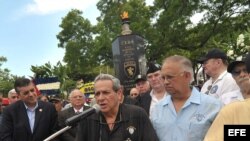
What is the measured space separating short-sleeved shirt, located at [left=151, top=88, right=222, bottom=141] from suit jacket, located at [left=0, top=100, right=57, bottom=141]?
228 centimetres

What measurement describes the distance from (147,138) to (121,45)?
1757 centimetres

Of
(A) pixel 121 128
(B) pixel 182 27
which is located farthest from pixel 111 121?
(B) pixel 182 27

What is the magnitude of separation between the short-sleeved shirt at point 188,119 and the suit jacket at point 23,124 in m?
2.28

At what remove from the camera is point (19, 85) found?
577 cm

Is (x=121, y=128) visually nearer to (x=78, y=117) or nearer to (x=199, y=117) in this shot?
(x=78, y=117)

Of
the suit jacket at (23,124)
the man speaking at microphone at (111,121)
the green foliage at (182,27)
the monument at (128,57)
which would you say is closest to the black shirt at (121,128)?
the man speaking at microphone at (111,121)

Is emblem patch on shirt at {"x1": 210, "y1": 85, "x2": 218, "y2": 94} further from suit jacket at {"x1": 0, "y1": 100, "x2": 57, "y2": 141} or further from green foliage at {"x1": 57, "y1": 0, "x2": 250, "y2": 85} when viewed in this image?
green foliage at {"x1": 57, "y1": 0, "x2": 250, "y2": 85}

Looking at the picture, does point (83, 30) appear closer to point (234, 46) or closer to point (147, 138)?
point (234, 46)

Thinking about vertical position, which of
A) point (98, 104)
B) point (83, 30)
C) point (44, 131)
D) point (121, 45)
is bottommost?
point (44, 131)

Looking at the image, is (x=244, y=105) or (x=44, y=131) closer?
(x=244, y=105)

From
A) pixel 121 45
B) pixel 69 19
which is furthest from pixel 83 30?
pixel 121 45

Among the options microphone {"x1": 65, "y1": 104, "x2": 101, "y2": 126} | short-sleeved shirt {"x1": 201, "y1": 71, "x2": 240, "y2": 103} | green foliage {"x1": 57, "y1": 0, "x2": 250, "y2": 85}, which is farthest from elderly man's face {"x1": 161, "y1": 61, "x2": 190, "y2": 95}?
green foliage {"x1": 57, "y1": 0, "x2": 250, "y2": 85}

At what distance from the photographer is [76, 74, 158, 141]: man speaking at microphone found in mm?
3943

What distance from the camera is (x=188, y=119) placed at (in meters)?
3.85
